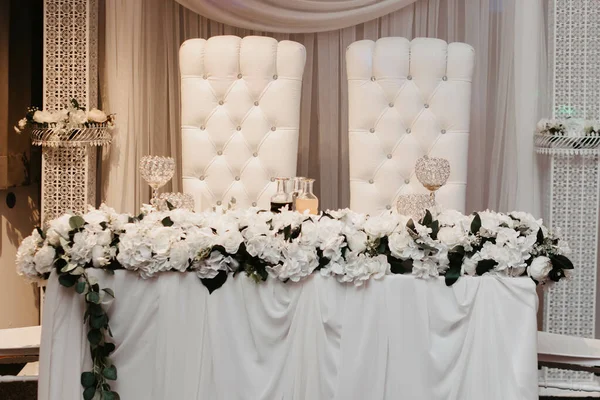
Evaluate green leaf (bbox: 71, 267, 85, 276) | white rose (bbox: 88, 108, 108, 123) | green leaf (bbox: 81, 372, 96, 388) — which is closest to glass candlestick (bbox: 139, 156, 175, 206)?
green leaf (bbox: 71, 267, 85, 276)

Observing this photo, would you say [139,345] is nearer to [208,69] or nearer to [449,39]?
[208,69]

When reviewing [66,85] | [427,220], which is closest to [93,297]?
[427,220]

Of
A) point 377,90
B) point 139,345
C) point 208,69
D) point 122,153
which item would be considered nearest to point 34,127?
point 122,153

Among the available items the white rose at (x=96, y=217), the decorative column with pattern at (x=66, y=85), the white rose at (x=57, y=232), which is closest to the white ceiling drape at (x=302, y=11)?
the decorative column with pattern at (x=66, y=85)

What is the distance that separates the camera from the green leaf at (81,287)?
212 cm

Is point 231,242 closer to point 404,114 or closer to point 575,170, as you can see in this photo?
point 404,114

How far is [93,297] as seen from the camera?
2121 millimetres

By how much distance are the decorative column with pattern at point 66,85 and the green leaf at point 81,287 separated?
5.32 ft

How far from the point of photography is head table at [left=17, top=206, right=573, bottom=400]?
84.9 inches

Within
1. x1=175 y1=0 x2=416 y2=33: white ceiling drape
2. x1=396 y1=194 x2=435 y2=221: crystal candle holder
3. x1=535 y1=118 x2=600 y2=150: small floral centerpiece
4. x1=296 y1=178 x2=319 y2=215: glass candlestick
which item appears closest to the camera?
x1=396 y1=194 x2=435 y2=221: crystal candle holder

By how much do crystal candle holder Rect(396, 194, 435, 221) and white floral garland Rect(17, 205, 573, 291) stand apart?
141 millimetres

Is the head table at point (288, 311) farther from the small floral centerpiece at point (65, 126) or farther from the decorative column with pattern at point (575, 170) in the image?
the small floral centerpiece at point (65, 126)

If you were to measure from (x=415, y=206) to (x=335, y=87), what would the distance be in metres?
1.53

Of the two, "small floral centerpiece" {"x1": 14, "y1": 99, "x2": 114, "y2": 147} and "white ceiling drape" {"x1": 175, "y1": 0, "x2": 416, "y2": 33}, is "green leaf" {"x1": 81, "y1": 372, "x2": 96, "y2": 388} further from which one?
"white ceiling drape" {"x1": 175, "y1": 0, "x2": 416, "y2": 33}
